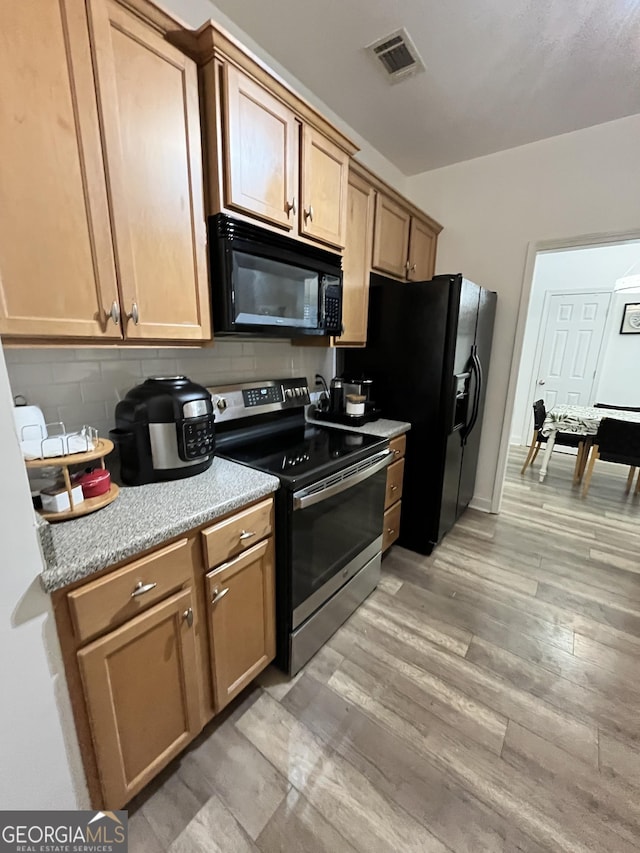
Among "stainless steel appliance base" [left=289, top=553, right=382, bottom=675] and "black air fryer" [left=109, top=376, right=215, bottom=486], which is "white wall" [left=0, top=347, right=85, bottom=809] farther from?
"stainless steel appliance base" [left=289, top=553, right=382, bottom=675]

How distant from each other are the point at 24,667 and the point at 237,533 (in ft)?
1.88

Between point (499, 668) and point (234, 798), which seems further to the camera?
point (499, 668)

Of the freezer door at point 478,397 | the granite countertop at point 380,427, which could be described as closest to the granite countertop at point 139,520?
the granite countertop at point 380,427

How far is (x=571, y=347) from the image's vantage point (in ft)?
15.5

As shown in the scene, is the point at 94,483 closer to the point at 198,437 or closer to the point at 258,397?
the point at 198,437

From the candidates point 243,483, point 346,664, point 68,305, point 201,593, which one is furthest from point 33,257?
point 346,664

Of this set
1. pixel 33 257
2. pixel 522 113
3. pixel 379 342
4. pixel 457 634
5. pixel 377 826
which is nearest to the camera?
pixel 33 257

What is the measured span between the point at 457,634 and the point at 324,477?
3.82 ft

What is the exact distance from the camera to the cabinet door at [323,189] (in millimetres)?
1564

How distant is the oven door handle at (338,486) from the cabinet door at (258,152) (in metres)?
1.09

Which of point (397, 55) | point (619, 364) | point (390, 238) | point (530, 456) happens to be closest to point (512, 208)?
point (390, 238)

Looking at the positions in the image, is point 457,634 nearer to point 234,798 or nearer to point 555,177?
point 234,798

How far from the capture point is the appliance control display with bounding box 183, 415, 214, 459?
1212 mm

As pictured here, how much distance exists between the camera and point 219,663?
1221 millimetres
